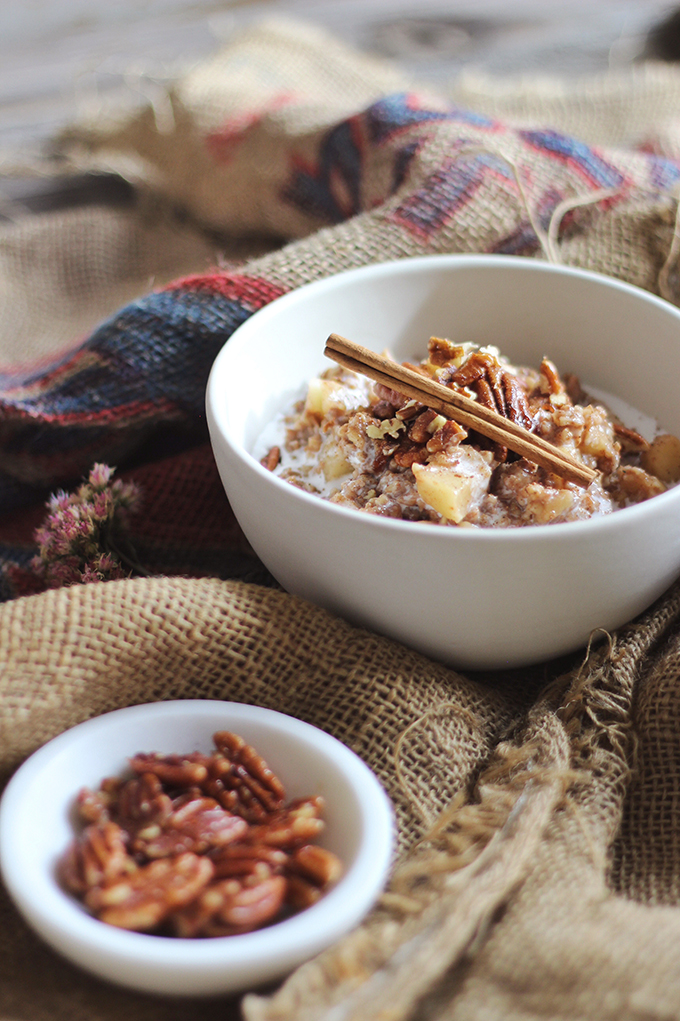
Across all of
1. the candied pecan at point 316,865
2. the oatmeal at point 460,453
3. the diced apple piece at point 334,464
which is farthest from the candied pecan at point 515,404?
the candied pecan at point 316,865

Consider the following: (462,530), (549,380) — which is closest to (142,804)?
(462,530)

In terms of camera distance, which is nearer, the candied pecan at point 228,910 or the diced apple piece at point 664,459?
the candied pecan at point 228,910

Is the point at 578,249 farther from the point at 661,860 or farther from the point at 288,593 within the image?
the point at 661,860

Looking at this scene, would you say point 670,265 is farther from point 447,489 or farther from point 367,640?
point 367,640

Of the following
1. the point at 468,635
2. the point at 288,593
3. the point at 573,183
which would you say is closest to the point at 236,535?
the point at 288,593

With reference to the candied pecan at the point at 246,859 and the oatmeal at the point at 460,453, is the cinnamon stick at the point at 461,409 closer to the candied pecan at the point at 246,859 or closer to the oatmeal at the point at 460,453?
the oatmeal at the point at 460,453
